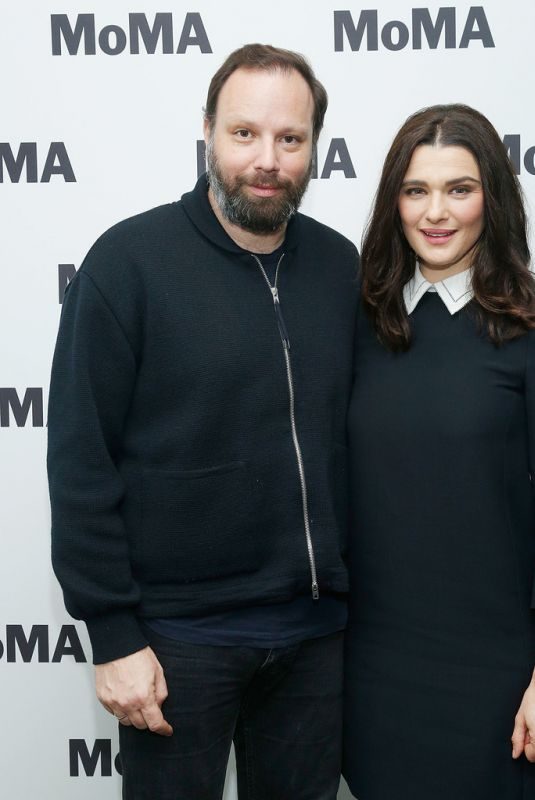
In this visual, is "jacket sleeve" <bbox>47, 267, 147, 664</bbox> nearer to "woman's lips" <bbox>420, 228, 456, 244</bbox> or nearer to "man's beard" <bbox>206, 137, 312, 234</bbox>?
"man's beard" <bbox>206, 137, 312, 234</bbox>

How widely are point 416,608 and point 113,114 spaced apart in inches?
46.4

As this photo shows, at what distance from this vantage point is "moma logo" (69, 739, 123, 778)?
2033mm

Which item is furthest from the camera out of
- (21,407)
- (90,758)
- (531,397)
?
(90,758)

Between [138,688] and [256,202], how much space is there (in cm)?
74

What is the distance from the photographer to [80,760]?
2.04 m

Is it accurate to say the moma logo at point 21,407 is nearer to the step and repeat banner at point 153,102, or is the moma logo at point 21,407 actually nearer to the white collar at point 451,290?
the step and repeat banner at point 153,102

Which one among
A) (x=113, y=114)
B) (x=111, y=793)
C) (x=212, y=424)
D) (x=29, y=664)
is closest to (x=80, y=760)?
(x=111, y=793)

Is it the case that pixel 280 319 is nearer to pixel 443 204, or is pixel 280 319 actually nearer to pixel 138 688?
pixel 443 204

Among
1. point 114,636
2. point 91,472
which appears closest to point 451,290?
point 91,472

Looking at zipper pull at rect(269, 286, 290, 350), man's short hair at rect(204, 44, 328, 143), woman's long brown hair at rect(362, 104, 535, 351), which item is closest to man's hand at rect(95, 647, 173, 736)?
zipper pull at rect(269, 286, 290, 350)

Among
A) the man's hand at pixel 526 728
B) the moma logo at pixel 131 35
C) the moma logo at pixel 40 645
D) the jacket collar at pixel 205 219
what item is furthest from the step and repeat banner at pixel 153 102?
the man's hand at pixel 526 728

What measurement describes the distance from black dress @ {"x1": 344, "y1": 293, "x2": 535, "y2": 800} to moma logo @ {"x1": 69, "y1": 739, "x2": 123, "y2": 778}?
2.82 feet

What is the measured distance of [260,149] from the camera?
134 centimetres

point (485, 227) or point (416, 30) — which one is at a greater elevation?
point (416, 30)
